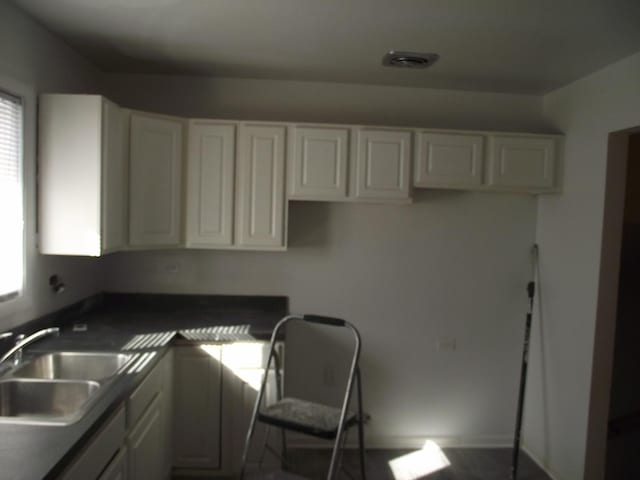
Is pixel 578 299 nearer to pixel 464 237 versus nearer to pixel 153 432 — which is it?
pixel 464 237

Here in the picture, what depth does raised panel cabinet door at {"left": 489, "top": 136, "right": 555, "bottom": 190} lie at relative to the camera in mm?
2934

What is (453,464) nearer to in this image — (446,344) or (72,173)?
(446,344)

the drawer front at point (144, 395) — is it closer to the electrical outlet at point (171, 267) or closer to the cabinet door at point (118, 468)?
the cabinet door at point (118, 468)

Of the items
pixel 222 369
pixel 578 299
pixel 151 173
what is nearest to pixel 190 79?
pixel 151 173

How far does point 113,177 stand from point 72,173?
0.65ft

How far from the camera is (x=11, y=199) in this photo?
2.16m

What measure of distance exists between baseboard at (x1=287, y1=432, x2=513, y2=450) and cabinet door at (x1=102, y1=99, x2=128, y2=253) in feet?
5.70

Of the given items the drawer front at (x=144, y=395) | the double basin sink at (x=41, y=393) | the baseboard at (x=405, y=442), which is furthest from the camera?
the baseboard at (x=405, y=442)

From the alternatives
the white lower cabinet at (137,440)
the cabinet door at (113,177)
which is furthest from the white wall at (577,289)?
the cabinet door at (113,177)

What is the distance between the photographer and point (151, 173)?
2734mm

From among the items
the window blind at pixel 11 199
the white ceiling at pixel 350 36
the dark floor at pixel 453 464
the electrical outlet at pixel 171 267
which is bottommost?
the dark floor at pixel 453 464

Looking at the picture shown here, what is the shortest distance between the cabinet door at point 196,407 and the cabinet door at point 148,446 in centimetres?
23

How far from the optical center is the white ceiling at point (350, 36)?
200 centimetres

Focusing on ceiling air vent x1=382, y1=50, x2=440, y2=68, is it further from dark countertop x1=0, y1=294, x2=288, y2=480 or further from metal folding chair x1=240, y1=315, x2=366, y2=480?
dark countertop x1=0, y1=294, x2=288, y2=480
